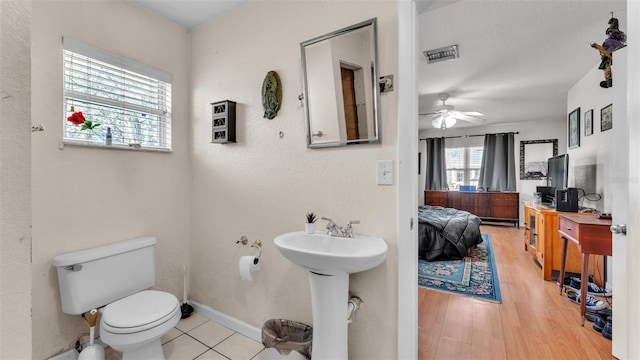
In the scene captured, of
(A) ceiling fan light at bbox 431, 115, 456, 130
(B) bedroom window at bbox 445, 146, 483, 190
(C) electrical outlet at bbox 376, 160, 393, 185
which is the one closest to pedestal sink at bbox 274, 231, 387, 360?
(C) electrical outlet at bbox 376, 160, 393, 185

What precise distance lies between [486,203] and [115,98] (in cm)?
673

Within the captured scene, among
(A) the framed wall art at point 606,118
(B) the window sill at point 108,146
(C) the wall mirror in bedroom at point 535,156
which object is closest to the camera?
(B) the window sill at point 108,146

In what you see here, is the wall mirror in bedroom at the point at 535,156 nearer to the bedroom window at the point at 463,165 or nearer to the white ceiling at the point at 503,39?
the bedroom window at the point at 463,165

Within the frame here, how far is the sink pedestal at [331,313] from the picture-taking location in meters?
1.35

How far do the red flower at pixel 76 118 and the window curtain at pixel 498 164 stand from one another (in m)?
7.04

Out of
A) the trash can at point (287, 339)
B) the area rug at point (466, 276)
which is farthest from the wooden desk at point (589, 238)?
the trash can at point (287, 339)

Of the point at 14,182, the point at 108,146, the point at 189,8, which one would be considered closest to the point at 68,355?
the point at 108,146

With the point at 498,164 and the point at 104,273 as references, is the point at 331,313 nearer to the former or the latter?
the point at 104,273

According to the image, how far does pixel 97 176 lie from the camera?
181 centimetres

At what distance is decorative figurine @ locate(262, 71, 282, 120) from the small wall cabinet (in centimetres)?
31

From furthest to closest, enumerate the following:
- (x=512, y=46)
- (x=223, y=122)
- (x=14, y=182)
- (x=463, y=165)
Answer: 1. (x=463, y=165)
2. (x=512, y=46)
3. (x=223, y=122)
4. (x=14, y=182)

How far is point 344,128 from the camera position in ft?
5.18

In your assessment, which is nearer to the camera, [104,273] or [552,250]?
[104,273]

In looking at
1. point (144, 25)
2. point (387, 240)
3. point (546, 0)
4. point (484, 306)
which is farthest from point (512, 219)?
point (144, 25)
